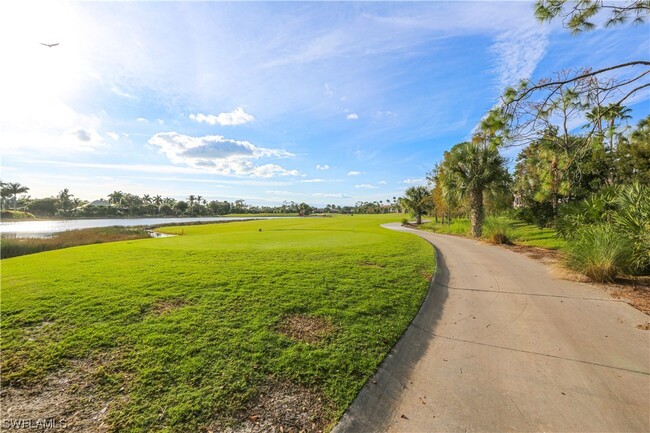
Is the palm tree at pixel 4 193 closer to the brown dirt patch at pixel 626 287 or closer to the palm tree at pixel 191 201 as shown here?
the palm tree at pixel 191 201

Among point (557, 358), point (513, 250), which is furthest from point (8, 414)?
point (513, 250)

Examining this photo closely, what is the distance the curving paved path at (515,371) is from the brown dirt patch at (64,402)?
258cm

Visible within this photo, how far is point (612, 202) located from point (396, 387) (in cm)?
1201

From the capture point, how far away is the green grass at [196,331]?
3189mm

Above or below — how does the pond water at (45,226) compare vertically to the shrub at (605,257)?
below

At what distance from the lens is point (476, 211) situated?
788 inches

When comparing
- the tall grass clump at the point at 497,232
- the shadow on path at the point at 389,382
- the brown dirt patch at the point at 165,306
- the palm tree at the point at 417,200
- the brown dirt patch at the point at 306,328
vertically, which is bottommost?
the shadow on path at the point at 389,382

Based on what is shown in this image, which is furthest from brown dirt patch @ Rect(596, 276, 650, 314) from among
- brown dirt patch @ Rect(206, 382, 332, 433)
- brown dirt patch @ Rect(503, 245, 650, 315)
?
brown dirt patch @ Rect(206, 382, 332, 433)

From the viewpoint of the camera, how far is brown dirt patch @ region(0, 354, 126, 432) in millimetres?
2756

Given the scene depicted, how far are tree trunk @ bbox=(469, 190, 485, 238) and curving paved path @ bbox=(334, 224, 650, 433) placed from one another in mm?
14149

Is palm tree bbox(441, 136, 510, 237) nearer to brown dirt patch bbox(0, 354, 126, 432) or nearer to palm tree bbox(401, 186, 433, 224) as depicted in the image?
brown dirt patch bbox(0, 354, 126, 432)

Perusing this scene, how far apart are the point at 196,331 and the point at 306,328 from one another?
6.17 ft

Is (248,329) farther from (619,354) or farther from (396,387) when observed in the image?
(619,354)

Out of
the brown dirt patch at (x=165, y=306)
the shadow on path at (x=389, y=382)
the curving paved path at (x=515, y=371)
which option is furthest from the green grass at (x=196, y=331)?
the curving paved path at (x=515, y=371)
